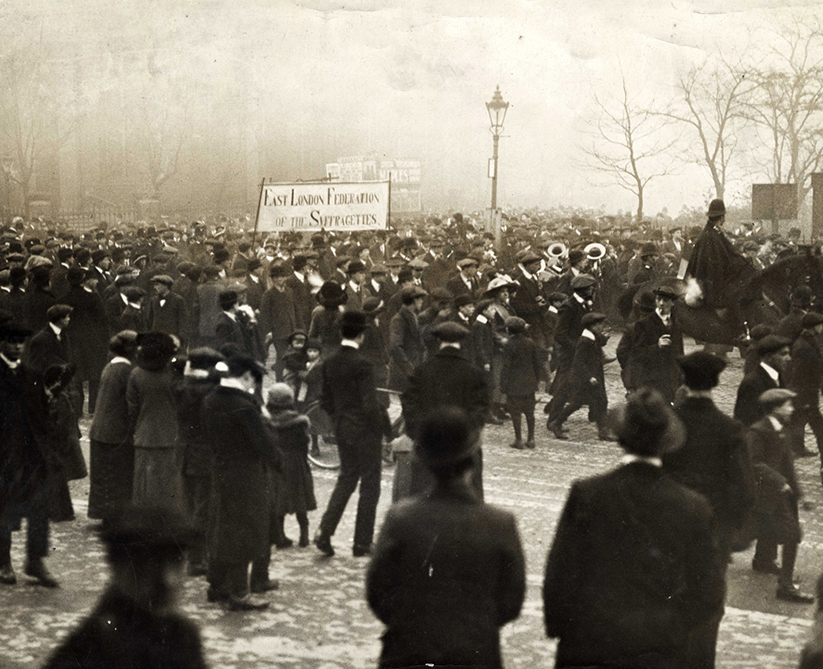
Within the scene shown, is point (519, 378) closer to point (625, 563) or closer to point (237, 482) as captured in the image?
point (237, 482)

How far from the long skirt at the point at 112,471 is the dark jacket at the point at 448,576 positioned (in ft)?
12.2

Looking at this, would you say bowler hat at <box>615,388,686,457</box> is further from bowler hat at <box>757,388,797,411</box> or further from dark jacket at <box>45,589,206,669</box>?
bowler hat at <box>757,388,797,411</box>

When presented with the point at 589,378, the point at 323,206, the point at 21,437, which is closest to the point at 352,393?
the point at 21,437

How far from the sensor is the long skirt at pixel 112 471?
6730 millimetres

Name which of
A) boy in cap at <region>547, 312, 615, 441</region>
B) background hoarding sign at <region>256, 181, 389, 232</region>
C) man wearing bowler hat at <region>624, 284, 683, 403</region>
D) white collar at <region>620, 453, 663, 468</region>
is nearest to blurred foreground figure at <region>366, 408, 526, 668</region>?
white collar at <region>620, 453, 663, 468</region>

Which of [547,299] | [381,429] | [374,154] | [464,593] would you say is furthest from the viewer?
[374,154]

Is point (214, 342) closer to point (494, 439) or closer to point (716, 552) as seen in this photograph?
point (494, 439)

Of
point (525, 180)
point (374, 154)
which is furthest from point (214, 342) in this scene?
point (525, 180)

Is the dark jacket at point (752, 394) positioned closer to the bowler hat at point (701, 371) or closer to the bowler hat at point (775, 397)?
the bowler hat at point (775, 397)

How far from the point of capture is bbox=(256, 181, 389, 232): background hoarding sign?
46.0 feet

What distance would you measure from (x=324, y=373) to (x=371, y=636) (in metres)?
1.86

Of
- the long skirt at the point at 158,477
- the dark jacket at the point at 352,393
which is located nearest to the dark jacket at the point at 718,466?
the dark jacket at the point at 352,393

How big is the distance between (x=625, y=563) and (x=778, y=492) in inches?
100

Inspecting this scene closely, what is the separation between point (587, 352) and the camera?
993 centimetres
